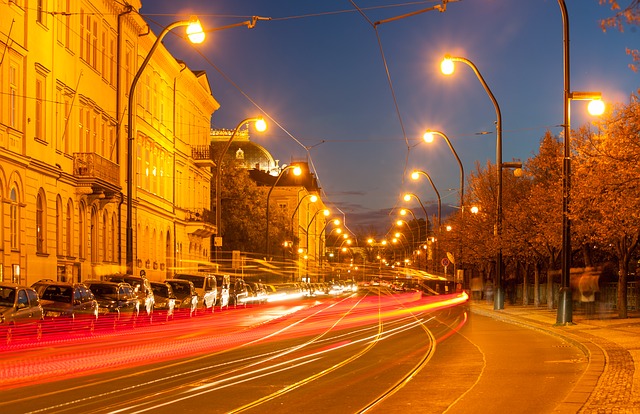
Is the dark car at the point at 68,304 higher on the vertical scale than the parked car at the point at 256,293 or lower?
higher

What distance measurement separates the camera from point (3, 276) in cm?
3197

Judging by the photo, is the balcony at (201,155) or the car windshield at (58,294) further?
the balcony at (201,155)

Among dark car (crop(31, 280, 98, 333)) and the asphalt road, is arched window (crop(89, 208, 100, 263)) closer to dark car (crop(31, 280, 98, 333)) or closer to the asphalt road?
dark car (crop(31, 280, 98, 333))

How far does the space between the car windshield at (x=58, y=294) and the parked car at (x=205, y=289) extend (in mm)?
15132

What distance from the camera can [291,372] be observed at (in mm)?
16719

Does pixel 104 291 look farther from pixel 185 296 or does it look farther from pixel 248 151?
pixel 248 151

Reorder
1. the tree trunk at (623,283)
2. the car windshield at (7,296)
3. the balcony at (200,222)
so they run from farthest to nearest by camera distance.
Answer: the balcony at (200,222), the tree trunk at (623,283), the car windshield at (7,296)

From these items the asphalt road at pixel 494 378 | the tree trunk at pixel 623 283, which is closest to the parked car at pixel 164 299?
the asphalt road at pixel 494 378

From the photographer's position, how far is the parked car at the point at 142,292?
3394 centimetres

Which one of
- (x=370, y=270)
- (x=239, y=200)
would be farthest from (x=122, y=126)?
(x=370, y=270)

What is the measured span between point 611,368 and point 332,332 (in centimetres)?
1386

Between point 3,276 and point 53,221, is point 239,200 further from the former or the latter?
point 3,276

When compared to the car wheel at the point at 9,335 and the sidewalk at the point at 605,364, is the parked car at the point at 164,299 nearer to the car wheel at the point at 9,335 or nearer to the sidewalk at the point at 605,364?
the car wheel at the point at 9,335

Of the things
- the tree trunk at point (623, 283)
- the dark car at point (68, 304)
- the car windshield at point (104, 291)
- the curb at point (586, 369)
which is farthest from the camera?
the tree trunk at point (623, 283)
